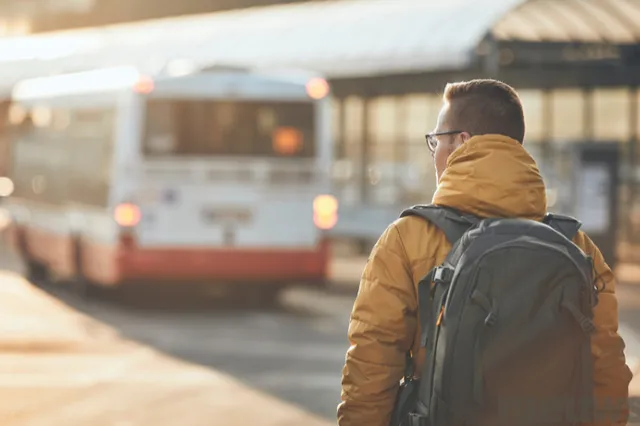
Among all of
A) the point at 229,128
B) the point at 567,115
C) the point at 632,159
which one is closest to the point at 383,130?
the point at 567,115

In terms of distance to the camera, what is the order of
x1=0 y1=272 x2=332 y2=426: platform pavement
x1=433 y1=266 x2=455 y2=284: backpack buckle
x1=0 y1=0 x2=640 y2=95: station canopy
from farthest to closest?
x1=0 y1=0 x2=640 y2=95: station canopy
x1=0 y1=272 x2=332 y2=426: platform pavement
x1=433 y1=266 x2=455 y2=284: backpack buckle

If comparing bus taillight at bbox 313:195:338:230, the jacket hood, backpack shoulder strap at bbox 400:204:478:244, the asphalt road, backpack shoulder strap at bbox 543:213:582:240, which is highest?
the jacket hood

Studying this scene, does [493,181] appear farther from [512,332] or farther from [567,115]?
[567,115]

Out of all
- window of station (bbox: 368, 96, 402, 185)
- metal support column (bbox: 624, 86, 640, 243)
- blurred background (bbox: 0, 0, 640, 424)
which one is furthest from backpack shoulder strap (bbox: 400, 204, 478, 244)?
window of station (bbox: 368, 96, 402, 185)

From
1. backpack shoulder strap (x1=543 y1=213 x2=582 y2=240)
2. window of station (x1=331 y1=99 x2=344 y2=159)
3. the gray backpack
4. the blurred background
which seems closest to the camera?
the gray backpack

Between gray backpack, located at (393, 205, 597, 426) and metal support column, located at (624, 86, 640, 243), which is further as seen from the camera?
metal support column, located at (624, 86, 640, 243)

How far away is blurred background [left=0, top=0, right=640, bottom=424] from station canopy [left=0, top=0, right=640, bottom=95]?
0.06 m

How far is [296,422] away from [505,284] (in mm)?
5714

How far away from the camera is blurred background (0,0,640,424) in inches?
604

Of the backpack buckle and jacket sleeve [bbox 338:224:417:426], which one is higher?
the backpack buckle

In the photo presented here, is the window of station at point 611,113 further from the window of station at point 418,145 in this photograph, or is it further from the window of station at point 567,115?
the window of station at point 418,145

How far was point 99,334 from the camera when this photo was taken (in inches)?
535

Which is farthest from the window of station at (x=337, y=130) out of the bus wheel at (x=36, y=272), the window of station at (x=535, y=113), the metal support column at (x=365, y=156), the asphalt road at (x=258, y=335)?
the asphalt road at (x=258, y=335)

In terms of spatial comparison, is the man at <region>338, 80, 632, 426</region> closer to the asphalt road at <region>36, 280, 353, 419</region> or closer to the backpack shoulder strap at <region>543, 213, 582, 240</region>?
the backpack shoulder strap at <region>543, 213, 582, 240</region>
